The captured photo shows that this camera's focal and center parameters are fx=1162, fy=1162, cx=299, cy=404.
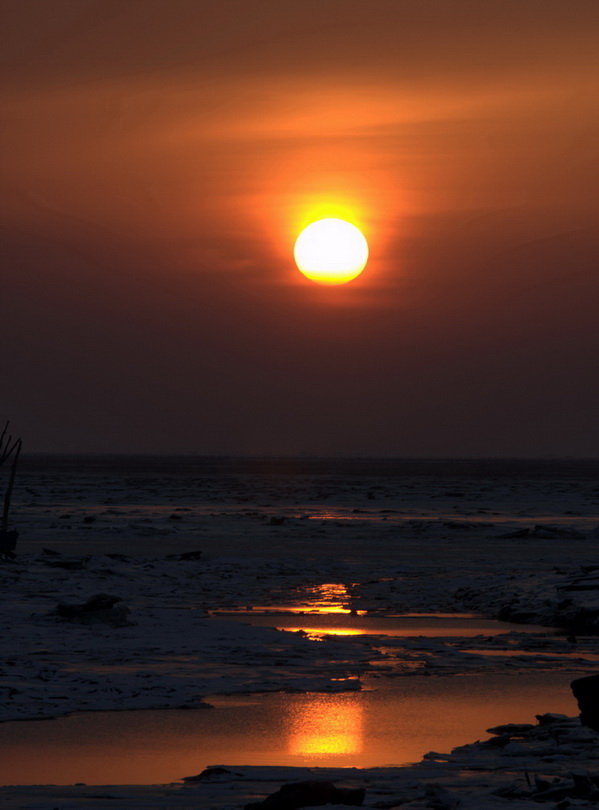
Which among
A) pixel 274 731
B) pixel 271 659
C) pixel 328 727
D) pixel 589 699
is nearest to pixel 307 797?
pixel 274 731

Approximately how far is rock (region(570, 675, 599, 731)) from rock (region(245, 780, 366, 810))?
3.67 metres

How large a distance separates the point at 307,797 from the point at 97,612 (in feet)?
36.7

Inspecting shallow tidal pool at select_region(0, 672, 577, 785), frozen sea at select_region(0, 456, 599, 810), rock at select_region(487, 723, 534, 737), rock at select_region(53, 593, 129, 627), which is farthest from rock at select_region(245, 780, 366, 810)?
Answer: rock at select_region(53, 593, 129, 627)

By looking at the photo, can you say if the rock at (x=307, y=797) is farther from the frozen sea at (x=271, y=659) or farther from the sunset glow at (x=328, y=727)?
the sunset glow at (x=328, y=727)

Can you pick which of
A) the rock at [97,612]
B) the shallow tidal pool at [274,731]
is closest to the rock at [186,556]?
the rock at [97,612]

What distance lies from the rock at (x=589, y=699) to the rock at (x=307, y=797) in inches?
144

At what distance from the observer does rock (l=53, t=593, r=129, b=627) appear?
63.6 ft

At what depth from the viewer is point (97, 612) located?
19.5m

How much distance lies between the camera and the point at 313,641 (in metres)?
18.4

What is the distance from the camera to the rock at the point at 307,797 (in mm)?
8789

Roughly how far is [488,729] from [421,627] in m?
8.25

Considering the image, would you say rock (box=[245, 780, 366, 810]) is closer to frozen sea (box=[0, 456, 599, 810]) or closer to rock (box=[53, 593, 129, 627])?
frozen sea (box=[0, 456, 599, 810])

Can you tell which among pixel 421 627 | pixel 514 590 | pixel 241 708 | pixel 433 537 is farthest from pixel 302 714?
pixel 433 537

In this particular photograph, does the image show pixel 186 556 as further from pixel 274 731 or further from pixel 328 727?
pixel 274 731
